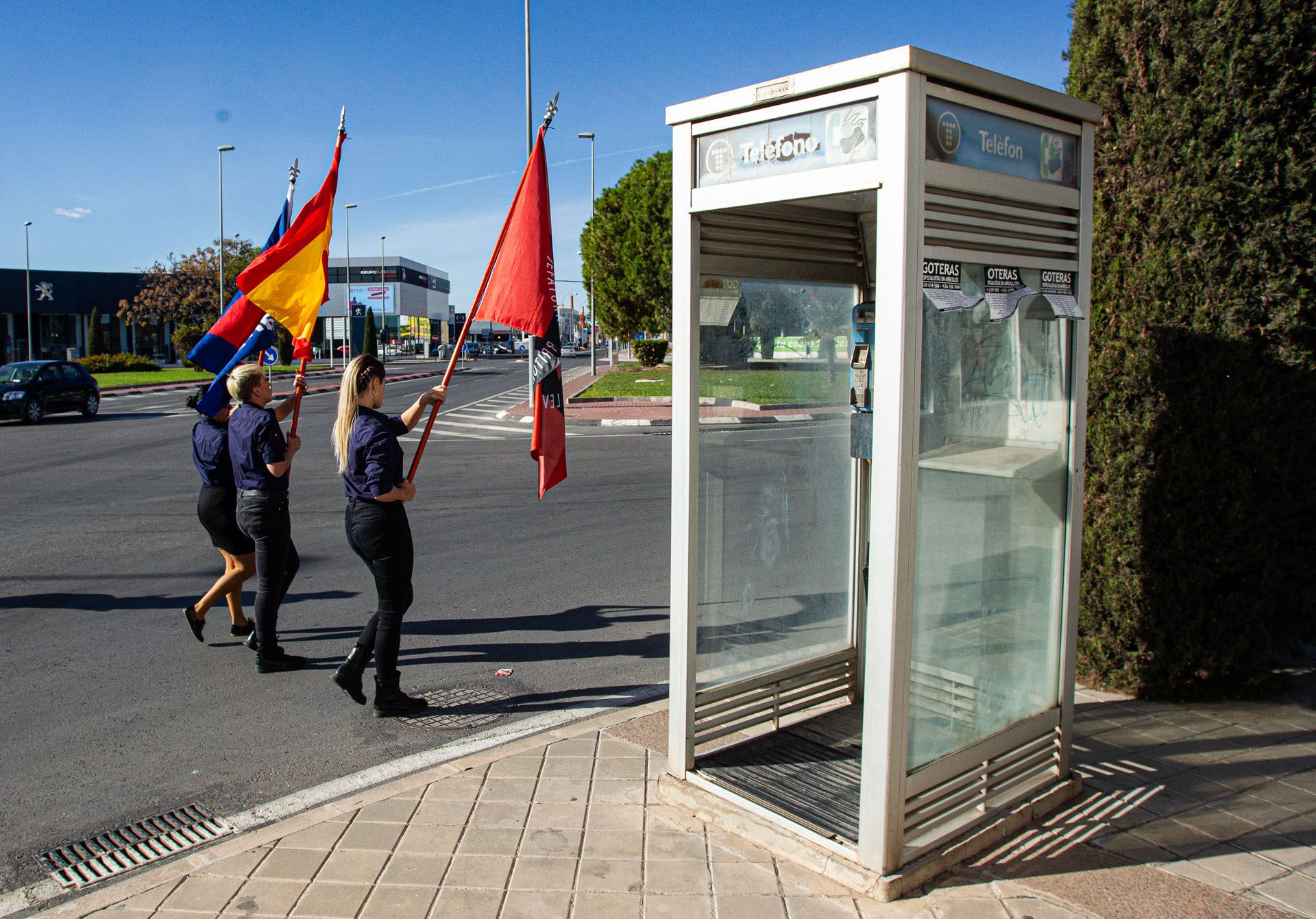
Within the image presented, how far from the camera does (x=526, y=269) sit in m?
5.12

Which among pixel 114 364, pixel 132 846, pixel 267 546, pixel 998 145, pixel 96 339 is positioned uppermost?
pixel 96 339

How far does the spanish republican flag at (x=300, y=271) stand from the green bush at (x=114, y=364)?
153 ft

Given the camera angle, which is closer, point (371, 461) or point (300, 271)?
point (371, 461)

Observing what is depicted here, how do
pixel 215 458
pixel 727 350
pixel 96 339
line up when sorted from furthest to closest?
pixel 96 339 → pixel 215 458 → pixel 727 350

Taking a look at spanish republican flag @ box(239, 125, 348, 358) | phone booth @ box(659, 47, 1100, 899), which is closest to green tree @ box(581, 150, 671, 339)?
spanish republican flag @ box(239, 125, 348, 358)

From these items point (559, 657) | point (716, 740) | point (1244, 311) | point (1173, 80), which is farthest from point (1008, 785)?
point (1173, 80)

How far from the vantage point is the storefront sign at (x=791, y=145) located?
11.0 feet

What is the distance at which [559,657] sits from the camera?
625cm

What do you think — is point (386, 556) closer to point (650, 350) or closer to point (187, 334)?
point (650, 350)

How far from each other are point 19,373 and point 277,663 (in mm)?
21602

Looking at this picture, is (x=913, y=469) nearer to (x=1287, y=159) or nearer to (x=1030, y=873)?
(x=1030, y=873)

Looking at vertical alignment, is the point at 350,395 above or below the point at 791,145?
below

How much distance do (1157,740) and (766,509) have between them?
2188 mm

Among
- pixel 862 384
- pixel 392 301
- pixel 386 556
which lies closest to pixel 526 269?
pixel 386 556
